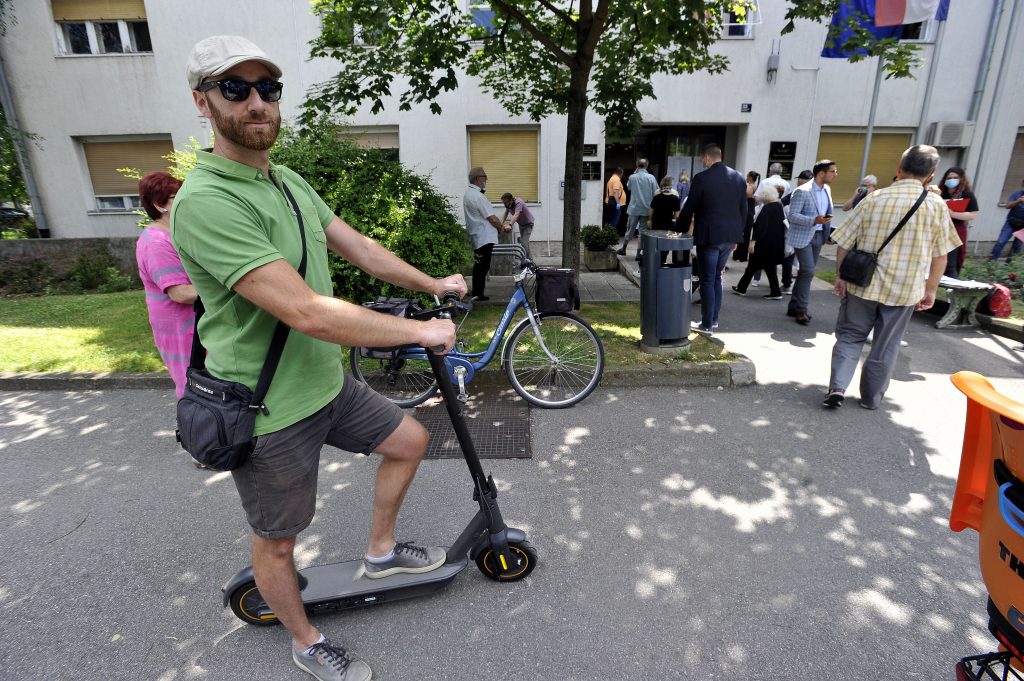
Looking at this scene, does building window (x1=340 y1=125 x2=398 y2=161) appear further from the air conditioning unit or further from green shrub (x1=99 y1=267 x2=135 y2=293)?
the air conditioning unit

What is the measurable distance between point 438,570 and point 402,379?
2535mm

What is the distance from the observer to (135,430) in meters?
4.36

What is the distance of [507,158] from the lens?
12.4 m

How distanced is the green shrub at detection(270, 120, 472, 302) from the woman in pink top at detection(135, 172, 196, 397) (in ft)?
8.94

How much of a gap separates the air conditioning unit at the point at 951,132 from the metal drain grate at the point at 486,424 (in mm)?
12952

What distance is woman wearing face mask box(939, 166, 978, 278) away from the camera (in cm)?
712

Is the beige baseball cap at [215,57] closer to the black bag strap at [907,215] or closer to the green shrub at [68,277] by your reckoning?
the black bag strap at [907,215]

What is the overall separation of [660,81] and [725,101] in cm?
152

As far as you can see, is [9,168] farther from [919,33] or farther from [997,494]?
[919,33]

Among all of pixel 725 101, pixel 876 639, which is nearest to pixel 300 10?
pixel 725 101

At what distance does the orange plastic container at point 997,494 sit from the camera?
129cm

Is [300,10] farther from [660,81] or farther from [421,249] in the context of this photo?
[421,249]

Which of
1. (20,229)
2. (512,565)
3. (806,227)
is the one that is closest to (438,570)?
(512,565)

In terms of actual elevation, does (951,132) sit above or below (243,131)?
above
